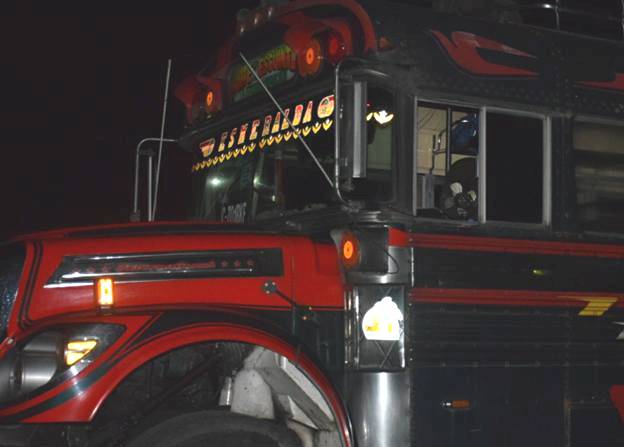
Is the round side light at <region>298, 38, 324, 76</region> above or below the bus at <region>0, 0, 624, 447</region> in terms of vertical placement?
above

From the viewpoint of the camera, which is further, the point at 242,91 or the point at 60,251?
the point at 242,91

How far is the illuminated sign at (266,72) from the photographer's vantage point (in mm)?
5051

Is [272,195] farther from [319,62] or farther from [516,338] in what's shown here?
[516,338]

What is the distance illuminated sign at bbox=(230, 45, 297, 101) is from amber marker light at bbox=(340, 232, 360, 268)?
39.2 inches

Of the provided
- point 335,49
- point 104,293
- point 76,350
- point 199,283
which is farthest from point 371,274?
point 76,350

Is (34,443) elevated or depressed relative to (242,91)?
depressed

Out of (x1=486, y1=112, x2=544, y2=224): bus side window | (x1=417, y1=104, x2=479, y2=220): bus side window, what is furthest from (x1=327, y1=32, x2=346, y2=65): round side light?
(x1=486, y1=112, x2=544, y2=224): bus side window

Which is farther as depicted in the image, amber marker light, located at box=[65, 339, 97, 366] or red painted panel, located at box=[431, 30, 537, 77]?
red painted panel, located at box=[431, 30, 537, 77]

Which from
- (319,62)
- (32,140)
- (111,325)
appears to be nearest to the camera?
(111,325)

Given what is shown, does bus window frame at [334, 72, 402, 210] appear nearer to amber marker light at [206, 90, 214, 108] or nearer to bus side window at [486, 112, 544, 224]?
bus side window at [486, 112, 544, 224]

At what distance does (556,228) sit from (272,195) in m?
1.50

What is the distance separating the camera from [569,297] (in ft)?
16.4

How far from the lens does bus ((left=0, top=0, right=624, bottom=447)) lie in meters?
4.20

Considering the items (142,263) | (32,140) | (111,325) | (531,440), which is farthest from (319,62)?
(32,140)
